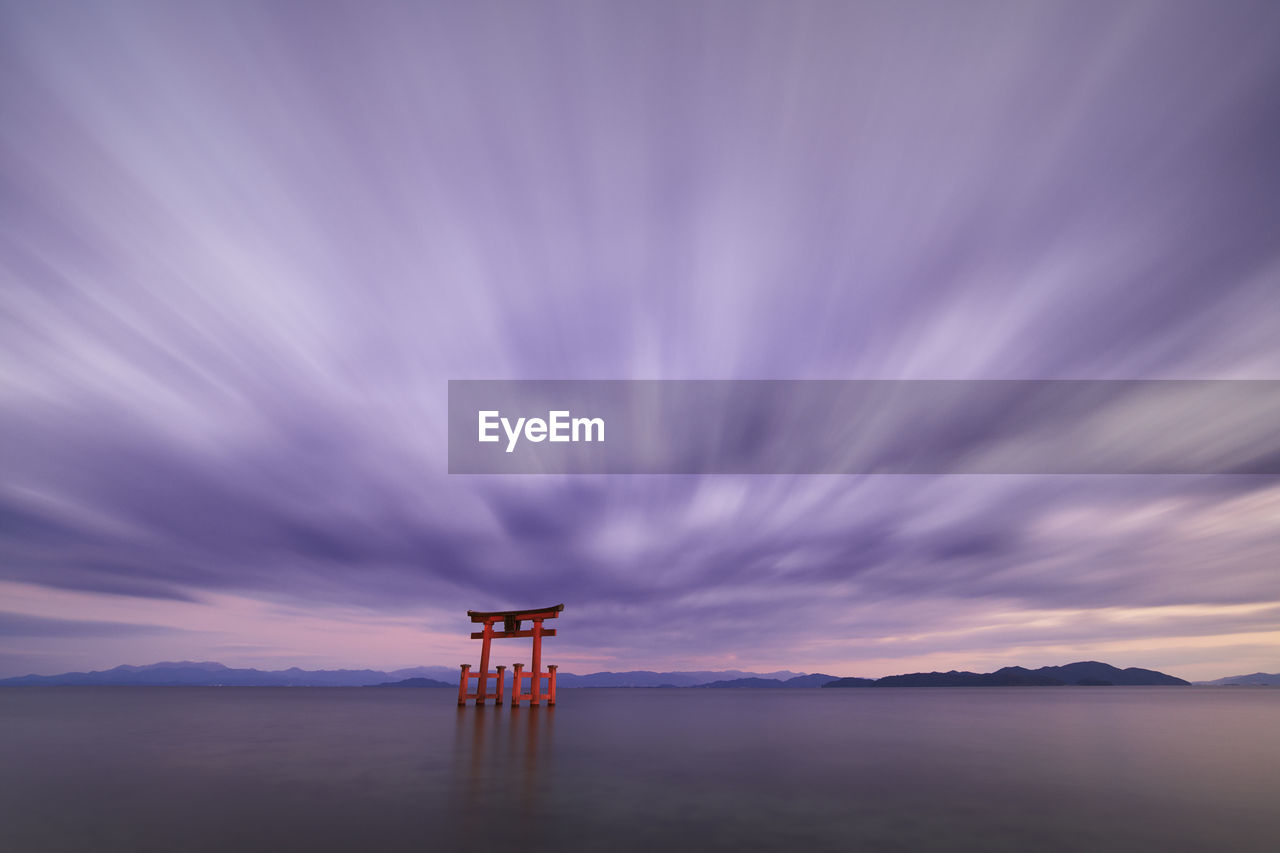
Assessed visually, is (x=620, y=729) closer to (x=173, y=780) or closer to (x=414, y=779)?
(x=414, y=779)

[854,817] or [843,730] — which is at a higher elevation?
[854,817]

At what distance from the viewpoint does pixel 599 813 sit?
1278cm

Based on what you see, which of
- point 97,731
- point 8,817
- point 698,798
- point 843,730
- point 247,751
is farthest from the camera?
point 843,730

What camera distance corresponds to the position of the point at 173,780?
16047 millimetres

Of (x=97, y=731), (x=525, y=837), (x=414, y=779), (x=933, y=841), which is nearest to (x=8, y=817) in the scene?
(x=414, y=779)

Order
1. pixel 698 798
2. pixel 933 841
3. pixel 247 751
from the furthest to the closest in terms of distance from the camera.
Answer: pixel 247 751 → pixel 698 798 → pixel 933 841

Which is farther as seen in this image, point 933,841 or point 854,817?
point 854,817

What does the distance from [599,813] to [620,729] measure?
22330mm

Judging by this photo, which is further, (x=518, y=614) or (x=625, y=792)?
(x=518, y=614)

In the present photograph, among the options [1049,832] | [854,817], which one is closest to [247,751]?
[854,817]

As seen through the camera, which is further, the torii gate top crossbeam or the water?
the torii gate top crossbeam

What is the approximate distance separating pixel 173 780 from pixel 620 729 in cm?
2209

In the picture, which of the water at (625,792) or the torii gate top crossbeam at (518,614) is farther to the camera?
the torii gate top crossbeam at (518,614)

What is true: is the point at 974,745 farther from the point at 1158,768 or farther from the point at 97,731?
the point at 97,731
